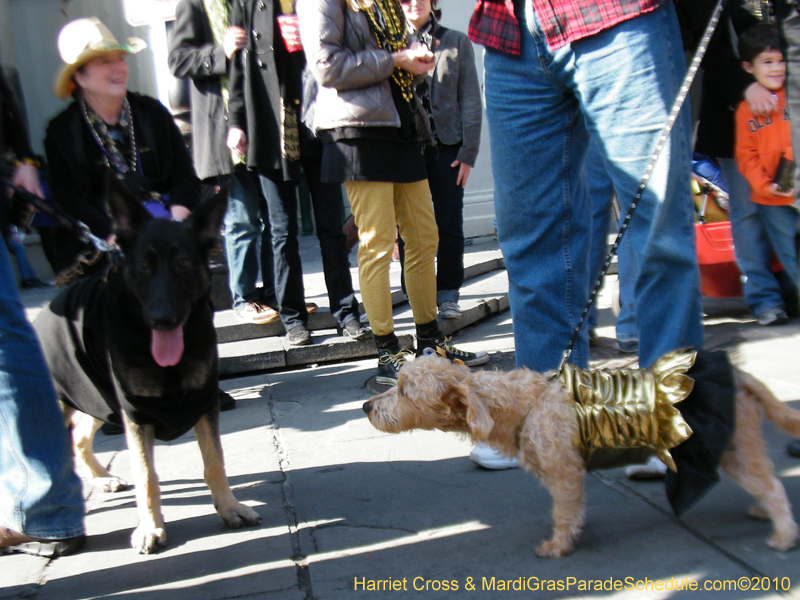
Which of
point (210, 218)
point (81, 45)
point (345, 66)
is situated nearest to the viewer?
→ point (210, 218)

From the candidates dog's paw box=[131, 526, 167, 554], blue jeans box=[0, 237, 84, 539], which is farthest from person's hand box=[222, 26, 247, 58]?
dog's paw box=[131, 526, 167, 554]

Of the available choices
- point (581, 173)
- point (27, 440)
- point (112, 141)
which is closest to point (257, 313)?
point (112, 141)

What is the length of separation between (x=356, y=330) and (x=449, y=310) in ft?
2.74

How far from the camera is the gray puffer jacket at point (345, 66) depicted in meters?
3.97

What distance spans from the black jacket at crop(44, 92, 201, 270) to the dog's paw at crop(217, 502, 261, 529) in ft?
4.41

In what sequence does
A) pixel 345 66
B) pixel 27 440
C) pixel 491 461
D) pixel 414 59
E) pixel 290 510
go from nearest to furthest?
pixel 27 440, pixel 290 510, pixel 491 461, pixel 345 66, pixel 414 59

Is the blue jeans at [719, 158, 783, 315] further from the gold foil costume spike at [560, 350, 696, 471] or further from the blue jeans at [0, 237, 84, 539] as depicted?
the blue jeans at [0, 237, 84, 539]

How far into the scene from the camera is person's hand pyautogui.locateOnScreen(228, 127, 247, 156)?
4.98 m

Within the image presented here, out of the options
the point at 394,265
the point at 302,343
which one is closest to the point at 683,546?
the point at 302,343

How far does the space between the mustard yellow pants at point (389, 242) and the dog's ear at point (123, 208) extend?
1.63 meters

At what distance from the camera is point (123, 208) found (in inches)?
105

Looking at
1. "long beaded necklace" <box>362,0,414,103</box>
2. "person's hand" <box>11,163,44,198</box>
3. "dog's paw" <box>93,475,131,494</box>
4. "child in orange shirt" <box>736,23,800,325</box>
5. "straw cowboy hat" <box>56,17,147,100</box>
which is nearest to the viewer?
"person's hand" <box>11,163,44,198</box>

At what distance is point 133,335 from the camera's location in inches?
103

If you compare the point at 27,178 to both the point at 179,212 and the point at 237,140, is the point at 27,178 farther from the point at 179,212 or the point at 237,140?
the point at 237,140
